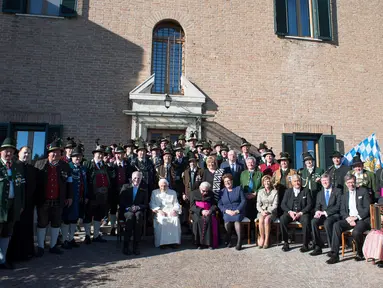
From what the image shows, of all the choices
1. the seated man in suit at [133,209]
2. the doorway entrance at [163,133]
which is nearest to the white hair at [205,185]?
the seated man in suit at [133,209]

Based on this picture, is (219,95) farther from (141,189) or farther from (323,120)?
(141,189)

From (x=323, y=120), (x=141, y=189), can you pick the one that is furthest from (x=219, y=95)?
(x=141, y=189)

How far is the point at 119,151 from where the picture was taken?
6.88 metres

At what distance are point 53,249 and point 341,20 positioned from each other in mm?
11198

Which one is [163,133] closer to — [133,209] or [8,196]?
[133,209]

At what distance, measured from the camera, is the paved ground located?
4.27 meters

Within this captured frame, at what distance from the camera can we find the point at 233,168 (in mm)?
7125

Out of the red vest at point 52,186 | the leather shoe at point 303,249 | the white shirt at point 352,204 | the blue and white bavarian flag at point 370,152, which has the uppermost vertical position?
the blue and white bavarian flag at point 370,152

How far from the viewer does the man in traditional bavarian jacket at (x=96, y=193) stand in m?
6.26

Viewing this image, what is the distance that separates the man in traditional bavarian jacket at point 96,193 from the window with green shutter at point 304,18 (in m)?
7.60

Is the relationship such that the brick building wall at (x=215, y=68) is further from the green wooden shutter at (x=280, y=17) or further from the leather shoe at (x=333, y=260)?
the leather shoe at (x=333, y=260)

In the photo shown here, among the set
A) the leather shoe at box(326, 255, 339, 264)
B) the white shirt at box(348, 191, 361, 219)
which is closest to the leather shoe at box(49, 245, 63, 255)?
the leather shoe at box(326, 255, 339, 264)

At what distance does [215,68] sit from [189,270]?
23.6 feet

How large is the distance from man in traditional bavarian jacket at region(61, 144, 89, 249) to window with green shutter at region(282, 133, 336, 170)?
6.47 metres
